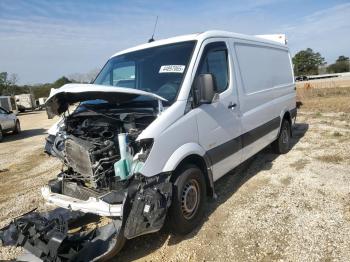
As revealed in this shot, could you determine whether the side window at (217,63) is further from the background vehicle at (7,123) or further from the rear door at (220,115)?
the background vehicle at (7,123)

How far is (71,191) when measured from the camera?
4.44 m

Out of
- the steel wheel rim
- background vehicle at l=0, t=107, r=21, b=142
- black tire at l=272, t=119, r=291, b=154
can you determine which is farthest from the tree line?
the steel wheel rim

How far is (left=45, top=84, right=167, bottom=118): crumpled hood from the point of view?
3.83m

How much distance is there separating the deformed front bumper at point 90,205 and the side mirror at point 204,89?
1.62 metres

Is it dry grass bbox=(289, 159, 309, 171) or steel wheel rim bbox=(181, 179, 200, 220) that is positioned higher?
steel wheel rim bbox=(181, 179, 200, 220)

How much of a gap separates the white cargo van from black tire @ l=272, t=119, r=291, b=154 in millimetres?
2140

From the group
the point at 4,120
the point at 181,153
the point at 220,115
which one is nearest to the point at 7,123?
the point at 4,120

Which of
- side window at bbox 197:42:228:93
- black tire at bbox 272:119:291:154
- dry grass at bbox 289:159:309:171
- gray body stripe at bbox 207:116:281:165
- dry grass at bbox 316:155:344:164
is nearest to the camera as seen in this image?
side window at bbox 197:42:228:93

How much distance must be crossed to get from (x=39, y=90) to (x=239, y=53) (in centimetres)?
6547

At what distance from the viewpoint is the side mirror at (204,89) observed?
4.25m

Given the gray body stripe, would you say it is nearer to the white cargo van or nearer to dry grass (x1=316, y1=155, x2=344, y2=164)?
the white cargo van

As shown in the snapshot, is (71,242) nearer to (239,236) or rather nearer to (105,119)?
(105,119)

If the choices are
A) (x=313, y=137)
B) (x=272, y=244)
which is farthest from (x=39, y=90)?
(x=272, y=244)

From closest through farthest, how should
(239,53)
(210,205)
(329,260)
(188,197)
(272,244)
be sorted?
1. (329,260)
2. (272,244)
3. (188,197)
4. (210,205)
5. (239,53)
